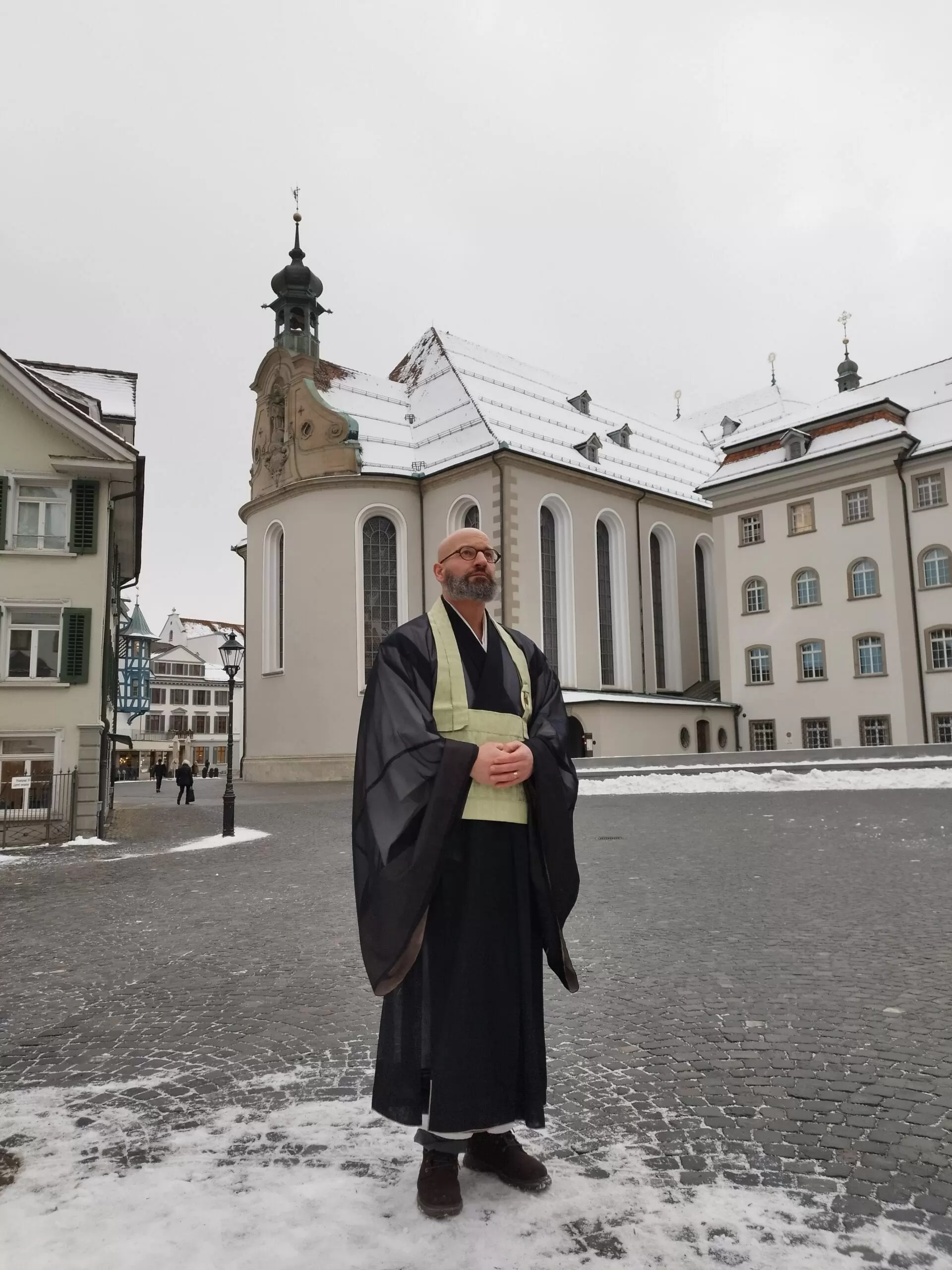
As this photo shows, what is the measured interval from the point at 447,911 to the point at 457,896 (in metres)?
0.06

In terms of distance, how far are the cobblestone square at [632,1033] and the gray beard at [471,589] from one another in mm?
1943

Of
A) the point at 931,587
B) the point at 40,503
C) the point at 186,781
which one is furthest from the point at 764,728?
the point at 40,503

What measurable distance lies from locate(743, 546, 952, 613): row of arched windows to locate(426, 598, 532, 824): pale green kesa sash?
100 ft

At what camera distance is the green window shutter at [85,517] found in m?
17.7

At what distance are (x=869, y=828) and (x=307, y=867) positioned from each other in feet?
25.9

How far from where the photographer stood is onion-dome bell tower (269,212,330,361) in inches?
1585

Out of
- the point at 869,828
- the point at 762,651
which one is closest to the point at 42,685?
the point at 869,828

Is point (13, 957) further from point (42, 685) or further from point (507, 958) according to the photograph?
point (42, 685)

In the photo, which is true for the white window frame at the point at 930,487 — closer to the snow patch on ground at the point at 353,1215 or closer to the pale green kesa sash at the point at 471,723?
the pale green kesa sash at the point at 471,723

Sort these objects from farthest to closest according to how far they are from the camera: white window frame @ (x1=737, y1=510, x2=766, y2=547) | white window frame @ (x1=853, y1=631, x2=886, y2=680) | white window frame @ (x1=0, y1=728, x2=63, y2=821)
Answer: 1. white window frame @ (x1=737, y1=510, x2=766, y2=547)
2. white window frame @ (x1=853, y1=631, x2=886, y2=680)
3. white window frame @ (x1=0, y1=728, x2=63, y2=821)

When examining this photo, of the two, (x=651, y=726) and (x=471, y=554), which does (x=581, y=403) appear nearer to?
(x=651, y=726)

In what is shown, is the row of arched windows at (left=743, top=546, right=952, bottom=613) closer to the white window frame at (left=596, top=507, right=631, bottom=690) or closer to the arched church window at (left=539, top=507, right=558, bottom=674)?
the white window frame at (left=596, top=507, right=631, bottom=690)

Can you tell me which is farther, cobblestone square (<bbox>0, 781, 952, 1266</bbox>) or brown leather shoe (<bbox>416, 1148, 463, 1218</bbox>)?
cobblestone square (<bbox>0, 781, 952, 1266</bbox>)

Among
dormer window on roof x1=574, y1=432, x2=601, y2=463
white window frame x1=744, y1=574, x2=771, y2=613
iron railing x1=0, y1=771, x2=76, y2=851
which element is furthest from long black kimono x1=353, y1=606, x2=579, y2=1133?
dormer window on roof x1=574, y1=432, x2=601, y2=463
